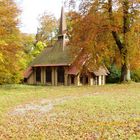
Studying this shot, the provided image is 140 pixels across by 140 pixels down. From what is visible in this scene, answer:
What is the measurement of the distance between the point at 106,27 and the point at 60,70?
52.8 ft

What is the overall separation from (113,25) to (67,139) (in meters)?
23.8

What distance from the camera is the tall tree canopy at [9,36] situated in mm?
31688


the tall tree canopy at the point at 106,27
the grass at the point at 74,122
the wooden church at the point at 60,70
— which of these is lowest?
the grass at the point at 74,122

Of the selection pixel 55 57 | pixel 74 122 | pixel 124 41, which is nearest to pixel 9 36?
pixel 124 41

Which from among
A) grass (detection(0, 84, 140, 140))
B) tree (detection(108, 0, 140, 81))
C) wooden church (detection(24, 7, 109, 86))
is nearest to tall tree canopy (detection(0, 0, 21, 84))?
tree (detection(108, 0, 140, 81))

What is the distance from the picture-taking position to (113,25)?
31.9 m

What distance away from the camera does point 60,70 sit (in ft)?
154

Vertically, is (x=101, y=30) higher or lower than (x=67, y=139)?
higher

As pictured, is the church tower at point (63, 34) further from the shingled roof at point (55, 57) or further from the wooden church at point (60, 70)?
the shingled roof at point (55, 57)

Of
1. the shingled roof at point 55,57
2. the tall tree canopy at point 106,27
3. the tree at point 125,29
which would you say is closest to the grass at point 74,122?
the tall tree canopy at point 106,27

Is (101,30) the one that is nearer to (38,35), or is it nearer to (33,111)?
(33,111)

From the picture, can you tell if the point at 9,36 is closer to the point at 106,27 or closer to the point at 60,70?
the point at 106,27

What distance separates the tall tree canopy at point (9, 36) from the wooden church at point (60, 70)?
→ 36.4 ft

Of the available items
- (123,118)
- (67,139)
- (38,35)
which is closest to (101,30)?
(123,118)
